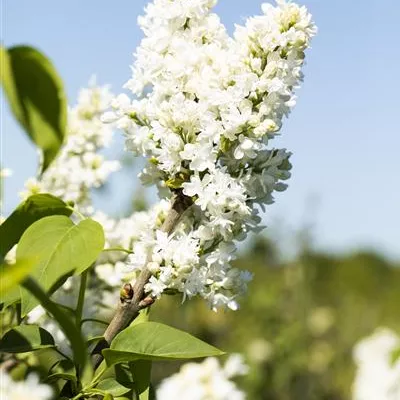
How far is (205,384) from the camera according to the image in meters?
1.53

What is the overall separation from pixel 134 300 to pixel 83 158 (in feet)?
1.77

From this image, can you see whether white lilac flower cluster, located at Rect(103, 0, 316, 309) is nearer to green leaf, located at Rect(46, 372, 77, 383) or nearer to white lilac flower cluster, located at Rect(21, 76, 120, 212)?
green leaf, located at Rect(46, 372, 77, 383)

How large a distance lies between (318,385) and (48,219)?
16.2ft

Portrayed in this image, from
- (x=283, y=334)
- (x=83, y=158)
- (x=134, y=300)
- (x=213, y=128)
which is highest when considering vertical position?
(x=283, y=334)

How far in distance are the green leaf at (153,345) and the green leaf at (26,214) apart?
0.12 m

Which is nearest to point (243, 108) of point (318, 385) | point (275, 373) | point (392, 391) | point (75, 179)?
point (75, 179)

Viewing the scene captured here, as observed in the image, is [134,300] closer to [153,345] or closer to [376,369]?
[153,345]

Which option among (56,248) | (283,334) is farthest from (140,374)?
(283,334)

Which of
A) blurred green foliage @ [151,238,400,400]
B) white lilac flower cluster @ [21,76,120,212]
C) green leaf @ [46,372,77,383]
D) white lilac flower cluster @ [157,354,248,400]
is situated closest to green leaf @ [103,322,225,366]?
green leaf @ [46,372,77,383]

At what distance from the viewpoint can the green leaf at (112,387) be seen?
2.43 ft

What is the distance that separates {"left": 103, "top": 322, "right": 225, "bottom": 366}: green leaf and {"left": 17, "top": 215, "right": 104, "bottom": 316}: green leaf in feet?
0.22

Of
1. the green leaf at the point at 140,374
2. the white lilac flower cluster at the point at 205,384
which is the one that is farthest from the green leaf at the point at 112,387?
the white lilac flower cluster at the point at 205,384

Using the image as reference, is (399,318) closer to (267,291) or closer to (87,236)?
(267,291)

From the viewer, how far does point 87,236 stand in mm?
751
